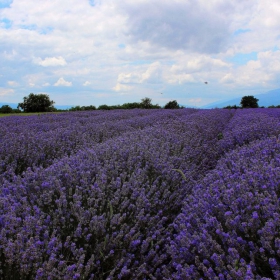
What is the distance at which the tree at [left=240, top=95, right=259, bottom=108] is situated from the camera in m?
24.6

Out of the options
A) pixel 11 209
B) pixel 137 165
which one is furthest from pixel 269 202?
pixel 11 209

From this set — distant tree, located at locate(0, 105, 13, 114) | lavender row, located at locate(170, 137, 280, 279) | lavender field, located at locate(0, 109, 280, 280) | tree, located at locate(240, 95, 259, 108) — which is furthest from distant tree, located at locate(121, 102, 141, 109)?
lavender row, located at locate(170, 137, 280, 279)

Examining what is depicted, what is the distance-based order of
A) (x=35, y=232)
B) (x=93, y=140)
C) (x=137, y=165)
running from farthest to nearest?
(x=93, y=140) → (x=137, y=165) → (x=35, y=232)

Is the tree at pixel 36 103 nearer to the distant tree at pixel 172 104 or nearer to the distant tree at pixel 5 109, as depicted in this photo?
the distant tree at pixel 5 109

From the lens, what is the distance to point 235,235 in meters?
1.51

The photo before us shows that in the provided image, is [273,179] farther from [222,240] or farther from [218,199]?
[222,240]

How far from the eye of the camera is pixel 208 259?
1.60 meters

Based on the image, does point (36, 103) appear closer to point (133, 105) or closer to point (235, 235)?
point (133, 105)

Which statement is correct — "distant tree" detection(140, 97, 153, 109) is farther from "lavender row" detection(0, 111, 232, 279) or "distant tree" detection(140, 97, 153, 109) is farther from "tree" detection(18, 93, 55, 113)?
"lavender row" detection(0, 111, 232, 279)

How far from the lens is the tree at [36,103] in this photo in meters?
20.7

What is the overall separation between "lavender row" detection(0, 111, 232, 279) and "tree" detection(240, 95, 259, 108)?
23.3 m

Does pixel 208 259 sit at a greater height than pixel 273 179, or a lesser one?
lesser

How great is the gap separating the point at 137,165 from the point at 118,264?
110cm

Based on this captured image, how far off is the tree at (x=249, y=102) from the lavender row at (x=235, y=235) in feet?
78.1
